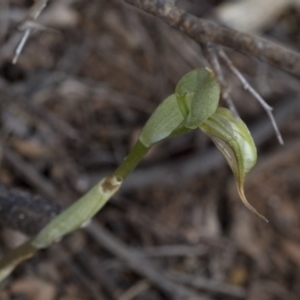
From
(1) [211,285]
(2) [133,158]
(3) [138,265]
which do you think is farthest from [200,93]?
(1) [211,285]

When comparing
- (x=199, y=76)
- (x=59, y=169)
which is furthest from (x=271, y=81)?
(x=199, y=76)

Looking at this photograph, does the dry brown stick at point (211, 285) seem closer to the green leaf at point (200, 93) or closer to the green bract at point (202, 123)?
the green bract at point (202, 123)

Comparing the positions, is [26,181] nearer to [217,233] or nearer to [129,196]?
[129,196]

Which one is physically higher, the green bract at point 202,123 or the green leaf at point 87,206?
the green bract at point 202,123

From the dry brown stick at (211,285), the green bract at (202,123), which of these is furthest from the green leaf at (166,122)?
the dry brown stick at (211,285)

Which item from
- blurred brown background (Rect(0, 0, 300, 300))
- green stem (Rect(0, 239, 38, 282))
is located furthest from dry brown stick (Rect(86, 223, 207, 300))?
green stem (Rect(0, 239, 38, 282))

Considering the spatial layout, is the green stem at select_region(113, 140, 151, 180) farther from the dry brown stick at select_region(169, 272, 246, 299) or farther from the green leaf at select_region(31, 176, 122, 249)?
the dry brown stick at select_region(169, 272, 246, 299)

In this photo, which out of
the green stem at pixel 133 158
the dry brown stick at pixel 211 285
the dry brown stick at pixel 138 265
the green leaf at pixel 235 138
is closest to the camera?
the green leaf at pixel 235 138
